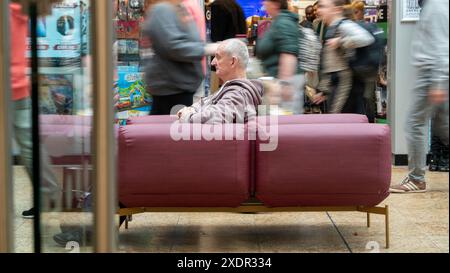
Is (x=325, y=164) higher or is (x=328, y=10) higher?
(x=328, y=10)

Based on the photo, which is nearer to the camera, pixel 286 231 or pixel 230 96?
pixel 230 96

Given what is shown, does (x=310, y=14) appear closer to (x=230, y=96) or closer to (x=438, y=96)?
(x=230, y=96)

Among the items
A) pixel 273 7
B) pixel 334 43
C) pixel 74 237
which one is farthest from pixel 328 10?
pixel 74 237

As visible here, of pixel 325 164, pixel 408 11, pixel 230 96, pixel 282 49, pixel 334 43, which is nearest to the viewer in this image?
pixel 325 164

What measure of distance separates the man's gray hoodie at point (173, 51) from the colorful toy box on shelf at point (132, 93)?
6.69 ft

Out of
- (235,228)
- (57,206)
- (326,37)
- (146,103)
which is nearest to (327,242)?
(235,228)

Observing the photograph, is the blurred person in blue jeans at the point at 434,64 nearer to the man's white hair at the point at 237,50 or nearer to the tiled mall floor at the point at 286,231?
the tiled mall floor at the point at 286,231

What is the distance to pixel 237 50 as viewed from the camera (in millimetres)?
4121

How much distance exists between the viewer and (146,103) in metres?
6.43

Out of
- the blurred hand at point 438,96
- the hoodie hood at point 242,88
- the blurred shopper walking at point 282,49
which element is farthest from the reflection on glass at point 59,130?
the blurred shopper walking at point 282,49

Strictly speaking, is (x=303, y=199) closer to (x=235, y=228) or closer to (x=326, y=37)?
(x=235, y=228)

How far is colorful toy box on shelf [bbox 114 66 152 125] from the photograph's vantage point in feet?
20.0

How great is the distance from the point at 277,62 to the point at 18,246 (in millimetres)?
2672

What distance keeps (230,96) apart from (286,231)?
89cm
